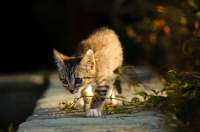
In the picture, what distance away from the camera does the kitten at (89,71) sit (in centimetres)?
618

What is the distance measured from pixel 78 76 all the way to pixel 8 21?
7390 millimetres

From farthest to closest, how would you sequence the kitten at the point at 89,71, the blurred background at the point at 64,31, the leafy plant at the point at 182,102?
the blurred background at the point at 64,31 < the kitten at the point at 89,71 < the leafy plant at the point at 182,102

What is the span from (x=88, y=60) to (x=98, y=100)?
0.49m

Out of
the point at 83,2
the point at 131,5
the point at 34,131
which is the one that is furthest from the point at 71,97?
the point at 83,2

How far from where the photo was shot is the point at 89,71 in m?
6.33

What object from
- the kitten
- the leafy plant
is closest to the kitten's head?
the kitten

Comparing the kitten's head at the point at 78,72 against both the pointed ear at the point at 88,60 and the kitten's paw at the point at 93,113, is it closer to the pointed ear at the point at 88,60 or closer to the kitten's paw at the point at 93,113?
the pointed ear at the point at 88,60

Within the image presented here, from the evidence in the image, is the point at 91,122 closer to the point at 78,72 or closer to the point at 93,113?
the point at 93,113

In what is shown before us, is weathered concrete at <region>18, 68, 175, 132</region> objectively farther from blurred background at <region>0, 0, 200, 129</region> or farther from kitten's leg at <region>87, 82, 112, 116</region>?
blurred background at <region>0, 0, 200, 129</region>

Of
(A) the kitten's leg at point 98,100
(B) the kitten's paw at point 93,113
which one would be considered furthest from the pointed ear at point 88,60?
(B) the kitten's paw at point 93,113

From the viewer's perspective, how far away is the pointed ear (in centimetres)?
620

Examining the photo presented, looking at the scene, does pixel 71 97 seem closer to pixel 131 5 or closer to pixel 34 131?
pixel 34 131

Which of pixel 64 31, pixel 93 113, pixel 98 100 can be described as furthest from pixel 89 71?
pixel 64 31

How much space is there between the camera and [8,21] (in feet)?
43.6
